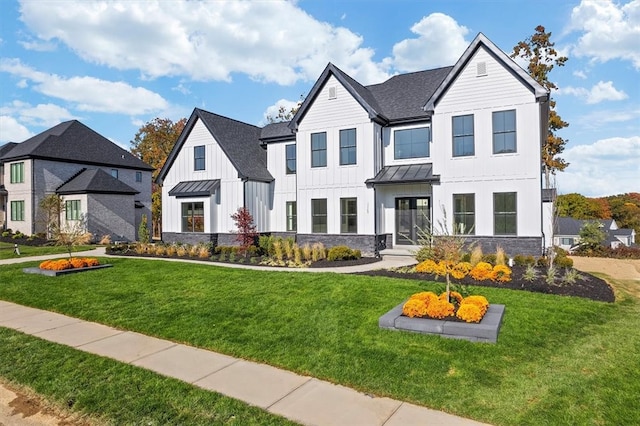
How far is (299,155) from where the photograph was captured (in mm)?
20141

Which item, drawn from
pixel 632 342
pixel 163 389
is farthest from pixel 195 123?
pixel 632 342

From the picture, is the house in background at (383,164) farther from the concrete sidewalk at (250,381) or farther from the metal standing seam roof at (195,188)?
the concrete sidewalk at (250,381)

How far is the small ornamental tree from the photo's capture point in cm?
1967

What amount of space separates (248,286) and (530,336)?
23.2 ft

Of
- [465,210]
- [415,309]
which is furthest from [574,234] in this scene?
[415,309]

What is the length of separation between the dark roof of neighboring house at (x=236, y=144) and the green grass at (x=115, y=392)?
50.9ft

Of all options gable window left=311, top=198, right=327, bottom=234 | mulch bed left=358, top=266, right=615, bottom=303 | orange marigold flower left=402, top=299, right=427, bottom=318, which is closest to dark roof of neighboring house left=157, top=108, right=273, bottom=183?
gable window left=311, top=198, right=327, bottom=234

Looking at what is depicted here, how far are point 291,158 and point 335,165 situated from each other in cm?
421

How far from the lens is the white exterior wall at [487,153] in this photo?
49.8 feet

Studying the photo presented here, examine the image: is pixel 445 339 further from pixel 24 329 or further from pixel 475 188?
pixel 475 188

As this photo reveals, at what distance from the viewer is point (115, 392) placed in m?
4.81

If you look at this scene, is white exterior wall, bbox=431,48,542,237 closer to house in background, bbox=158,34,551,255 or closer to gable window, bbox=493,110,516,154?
house in background, bbox=158,34,551,255

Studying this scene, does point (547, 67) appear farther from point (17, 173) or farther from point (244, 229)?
point (17, 173)

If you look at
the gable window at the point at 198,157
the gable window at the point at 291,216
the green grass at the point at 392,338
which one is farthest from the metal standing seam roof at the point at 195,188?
the green grass at the point at 392,338
